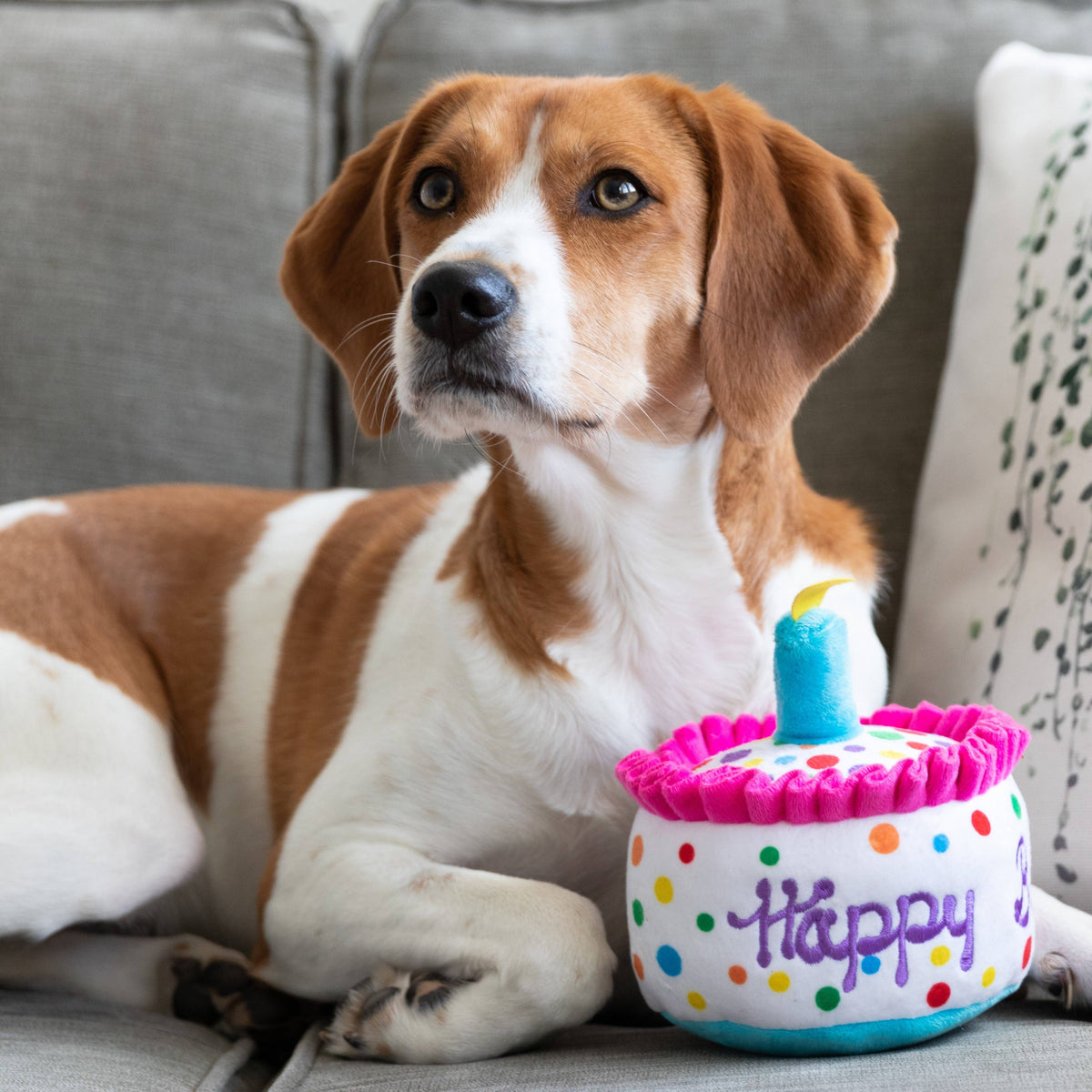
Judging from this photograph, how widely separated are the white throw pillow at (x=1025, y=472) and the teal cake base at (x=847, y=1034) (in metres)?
0.44

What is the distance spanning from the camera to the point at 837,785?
33.1 inches

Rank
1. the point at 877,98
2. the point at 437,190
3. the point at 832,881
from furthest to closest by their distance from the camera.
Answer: the point at 877,98, the point at 437,190, the point at 832,881

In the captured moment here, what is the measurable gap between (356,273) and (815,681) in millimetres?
851

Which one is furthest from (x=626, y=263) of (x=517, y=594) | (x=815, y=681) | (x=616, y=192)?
(x=815, y=681)

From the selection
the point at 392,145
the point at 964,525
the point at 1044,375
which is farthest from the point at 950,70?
the point at 392,145

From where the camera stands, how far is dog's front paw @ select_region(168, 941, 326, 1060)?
4.26ft

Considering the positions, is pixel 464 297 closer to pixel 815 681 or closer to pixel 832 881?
pixel 815 681

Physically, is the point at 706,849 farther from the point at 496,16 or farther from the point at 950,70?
the point at 496,16

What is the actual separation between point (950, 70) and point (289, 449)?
1279 millimetres

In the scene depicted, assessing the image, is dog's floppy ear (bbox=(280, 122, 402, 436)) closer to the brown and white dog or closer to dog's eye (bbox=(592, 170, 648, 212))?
the brown and white dog

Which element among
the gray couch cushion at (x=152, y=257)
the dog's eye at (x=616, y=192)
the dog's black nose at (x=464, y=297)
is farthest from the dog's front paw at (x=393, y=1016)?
the gray couch cushion at (x=152, y=257)

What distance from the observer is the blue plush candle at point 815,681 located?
91cm

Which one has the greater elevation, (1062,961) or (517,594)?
(517,594)

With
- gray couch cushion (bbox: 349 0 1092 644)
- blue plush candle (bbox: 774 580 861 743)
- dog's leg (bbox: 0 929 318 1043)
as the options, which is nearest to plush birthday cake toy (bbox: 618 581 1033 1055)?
blue plush candle (bbox: 774 580 861 743)
